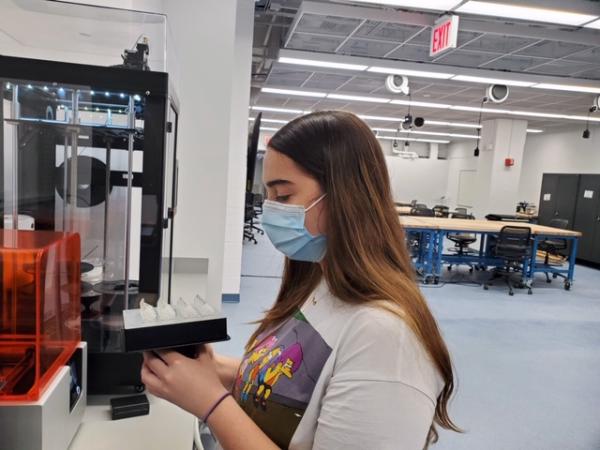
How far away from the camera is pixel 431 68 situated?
20.4 feet

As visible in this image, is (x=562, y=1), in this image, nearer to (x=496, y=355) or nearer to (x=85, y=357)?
(x=496, y=355)

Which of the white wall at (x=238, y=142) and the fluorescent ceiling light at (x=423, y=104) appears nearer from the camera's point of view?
the white wall at (x=238, y=142)

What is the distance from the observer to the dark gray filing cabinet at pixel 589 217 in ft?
27.5

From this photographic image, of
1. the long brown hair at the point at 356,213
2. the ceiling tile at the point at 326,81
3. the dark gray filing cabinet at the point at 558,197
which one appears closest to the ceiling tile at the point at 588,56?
the ceiling tile at the point at 326,81

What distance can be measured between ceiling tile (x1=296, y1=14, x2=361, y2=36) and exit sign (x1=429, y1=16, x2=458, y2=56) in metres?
0.93

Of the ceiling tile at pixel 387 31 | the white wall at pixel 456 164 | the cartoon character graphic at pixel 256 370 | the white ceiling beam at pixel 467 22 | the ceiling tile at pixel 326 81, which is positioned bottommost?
the cartoon character graphic at pixel 256 370

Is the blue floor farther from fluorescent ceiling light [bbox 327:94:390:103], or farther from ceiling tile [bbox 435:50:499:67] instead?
fluorescent ceiling light [bbox 327:94:390:103]

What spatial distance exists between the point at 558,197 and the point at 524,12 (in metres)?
6.83

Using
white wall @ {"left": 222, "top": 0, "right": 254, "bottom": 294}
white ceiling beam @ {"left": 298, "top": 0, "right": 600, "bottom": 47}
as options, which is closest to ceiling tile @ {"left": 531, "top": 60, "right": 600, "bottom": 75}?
white ceiling beam @ {"left": 298, "top": 0, "right": 600, "bottom": 47}

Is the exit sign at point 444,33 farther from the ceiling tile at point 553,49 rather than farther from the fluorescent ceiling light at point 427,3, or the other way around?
the ceiling tile at point 553,49

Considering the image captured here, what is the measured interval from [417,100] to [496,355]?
6.44 meters

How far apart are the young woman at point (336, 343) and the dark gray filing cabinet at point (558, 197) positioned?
9.91 metres

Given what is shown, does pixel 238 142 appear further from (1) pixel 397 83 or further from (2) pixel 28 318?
(2) pixel 28 318

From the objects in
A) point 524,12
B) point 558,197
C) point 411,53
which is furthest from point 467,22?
point 558,197
